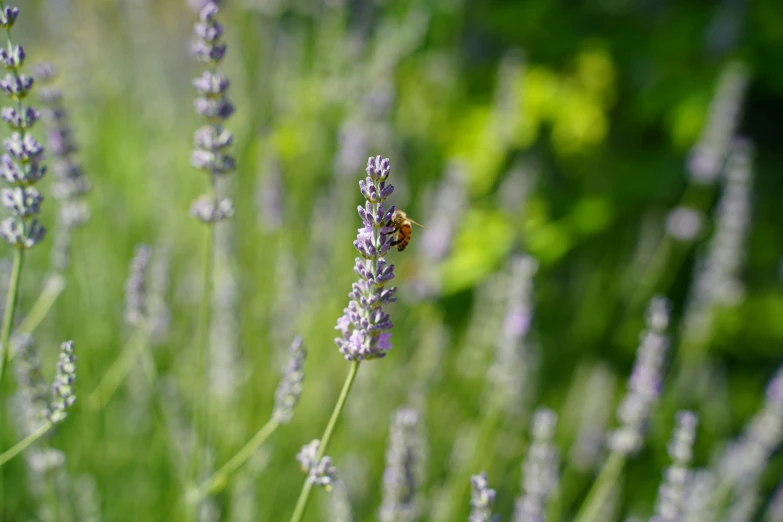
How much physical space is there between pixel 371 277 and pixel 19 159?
0.49 metres

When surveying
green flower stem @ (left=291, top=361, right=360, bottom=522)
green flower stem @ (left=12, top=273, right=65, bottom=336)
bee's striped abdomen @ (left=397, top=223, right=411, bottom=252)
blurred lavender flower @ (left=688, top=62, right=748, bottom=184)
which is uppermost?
blurred lavender flower @ (left=688, top=62, right=748, bottom=184)

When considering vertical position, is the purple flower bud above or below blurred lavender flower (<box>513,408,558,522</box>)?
above

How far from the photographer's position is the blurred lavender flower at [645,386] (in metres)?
1.37

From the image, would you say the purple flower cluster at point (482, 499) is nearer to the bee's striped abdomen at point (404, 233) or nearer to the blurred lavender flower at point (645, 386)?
the bee's striped abdomen at point (404, 233)

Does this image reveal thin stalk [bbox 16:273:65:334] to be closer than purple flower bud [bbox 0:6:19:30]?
No

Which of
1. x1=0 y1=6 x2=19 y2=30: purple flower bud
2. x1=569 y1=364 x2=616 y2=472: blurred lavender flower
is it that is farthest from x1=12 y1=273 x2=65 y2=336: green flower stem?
x1=569 y1=364 x2=616 y2=472: blurred lavender flower

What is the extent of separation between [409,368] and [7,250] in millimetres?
1599

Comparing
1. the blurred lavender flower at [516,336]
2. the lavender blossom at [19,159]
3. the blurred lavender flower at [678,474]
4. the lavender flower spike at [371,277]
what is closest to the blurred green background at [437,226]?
the blurred lavender flower at [516,336]

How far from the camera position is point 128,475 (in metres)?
2.05

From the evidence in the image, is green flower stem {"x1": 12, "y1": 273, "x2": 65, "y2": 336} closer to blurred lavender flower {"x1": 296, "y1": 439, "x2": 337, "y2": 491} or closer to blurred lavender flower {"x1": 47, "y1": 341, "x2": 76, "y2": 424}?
blurred lavender flower {"x1": 47, "y1": 341, "x2": 76, "y2": 424}

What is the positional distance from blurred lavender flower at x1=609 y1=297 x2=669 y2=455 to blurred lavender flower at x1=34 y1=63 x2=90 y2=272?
3.69ft

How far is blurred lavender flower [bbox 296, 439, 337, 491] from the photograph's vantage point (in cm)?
91

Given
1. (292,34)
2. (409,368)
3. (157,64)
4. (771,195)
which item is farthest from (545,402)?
(157,64)

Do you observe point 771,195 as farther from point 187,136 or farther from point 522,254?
point 187,136
